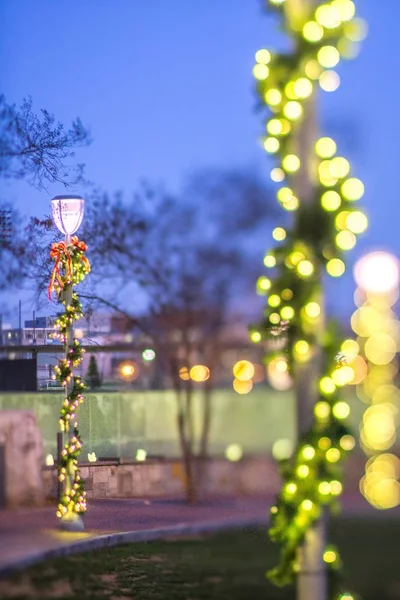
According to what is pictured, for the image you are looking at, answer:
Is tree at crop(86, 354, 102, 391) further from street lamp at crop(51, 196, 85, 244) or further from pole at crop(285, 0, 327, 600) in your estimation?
pole at crop(285, 0, 327, 600)

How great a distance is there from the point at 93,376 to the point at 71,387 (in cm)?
93

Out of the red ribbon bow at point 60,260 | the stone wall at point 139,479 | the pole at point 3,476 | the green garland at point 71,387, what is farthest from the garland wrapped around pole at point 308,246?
the pole at point 3,476

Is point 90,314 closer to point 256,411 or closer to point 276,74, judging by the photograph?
Answer: point 256,411

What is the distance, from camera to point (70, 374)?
9.35m

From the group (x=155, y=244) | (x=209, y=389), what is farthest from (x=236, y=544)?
(x=155, y=244)

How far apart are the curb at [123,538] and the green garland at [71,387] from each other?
0.78 metres

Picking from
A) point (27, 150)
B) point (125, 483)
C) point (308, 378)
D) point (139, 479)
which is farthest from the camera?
point (139, 479)

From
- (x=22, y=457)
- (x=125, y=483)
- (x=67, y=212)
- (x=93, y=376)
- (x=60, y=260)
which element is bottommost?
(x=125, y=483)

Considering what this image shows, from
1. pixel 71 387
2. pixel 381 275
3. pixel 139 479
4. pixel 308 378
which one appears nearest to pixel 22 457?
pixel 139 479

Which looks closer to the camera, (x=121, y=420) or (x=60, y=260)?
(x=60, y=260)

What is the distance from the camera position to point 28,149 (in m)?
6.92

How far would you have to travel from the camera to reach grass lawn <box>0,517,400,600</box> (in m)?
6.15

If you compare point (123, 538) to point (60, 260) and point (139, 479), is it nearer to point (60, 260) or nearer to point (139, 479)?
point (139, 479)

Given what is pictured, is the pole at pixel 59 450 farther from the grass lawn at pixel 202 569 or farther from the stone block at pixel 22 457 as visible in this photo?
the grass lawn at pixel 202 569
